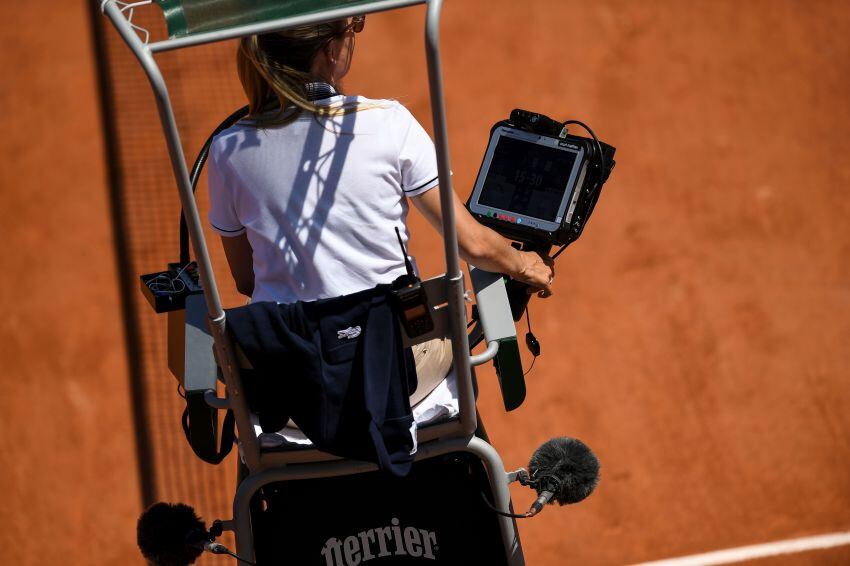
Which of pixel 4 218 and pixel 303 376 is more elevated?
pixel 4 218

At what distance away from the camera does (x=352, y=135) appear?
2330mm

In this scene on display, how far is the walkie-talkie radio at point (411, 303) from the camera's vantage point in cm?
234

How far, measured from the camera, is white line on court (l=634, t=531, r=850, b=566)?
5.23 meters

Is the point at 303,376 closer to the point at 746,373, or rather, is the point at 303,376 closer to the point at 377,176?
the point at 377,176

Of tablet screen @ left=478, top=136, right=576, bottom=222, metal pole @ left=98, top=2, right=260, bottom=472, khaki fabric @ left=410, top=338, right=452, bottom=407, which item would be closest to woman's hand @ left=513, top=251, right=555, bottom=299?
tablet screen @ left=478, top=136, right=576, bottom=222

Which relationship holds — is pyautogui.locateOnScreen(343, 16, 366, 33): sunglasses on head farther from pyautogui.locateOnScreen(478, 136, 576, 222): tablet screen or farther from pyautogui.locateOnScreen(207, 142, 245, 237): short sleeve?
pyautogui.locateOnScreen(478, 136, 576, 222): tablet screen

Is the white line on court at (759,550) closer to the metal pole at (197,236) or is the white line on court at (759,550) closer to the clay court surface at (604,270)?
the clay court surface at (604,270)

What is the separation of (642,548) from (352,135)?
3.60m

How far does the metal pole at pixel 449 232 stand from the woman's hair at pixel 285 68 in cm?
28

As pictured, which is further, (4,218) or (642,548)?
(4,218)

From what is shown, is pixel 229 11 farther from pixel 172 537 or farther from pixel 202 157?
pixel 172 537

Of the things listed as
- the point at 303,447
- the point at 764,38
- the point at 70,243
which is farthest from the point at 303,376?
the point at 764,38

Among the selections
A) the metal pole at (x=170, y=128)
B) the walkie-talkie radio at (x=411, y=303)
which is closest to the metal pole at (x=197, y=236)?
the metal pole at (x=170, y=128)

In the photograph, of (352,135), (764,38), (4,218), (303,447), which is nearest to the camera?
(352,135)
